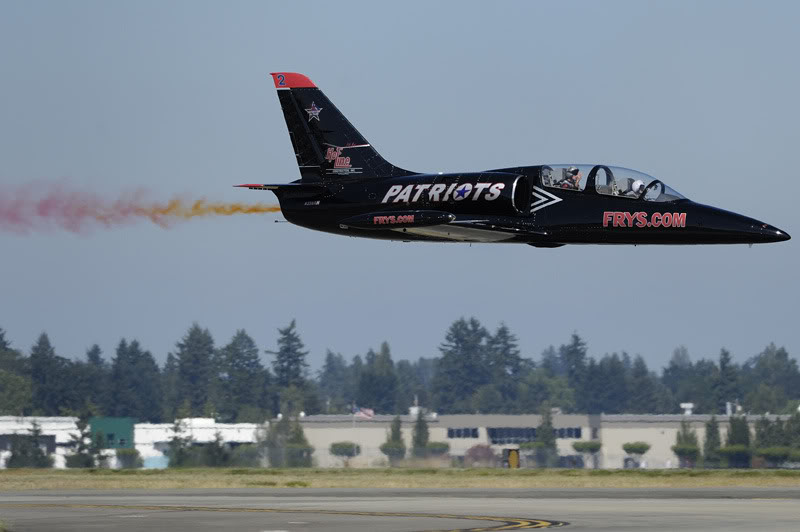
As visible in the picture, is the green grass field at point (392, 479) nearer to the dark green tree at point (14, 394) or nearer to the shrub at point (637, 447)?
the shrub at point (637, 447)

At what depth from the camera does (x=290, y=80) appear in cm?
4516

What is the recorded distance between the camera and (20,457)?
62500 millimetres

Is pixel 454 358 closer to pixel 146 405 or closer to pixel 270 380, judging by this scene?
pixel 270 380

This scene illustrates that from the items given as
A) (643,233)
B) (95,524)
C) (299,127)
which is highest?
(299,127)

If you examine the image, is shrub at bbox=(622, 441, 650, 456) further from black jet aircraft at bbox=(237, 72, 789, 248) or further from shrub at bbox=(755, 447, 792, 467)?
black jet aircraft at bbox=(237, 72, 789, 248)

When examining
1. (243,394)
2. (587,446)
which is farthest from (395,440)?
(243,394)

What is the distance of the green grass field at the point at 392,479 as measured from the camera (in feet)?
142

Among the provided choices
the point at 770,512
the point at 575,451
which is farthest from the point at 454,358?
the point at 770,512

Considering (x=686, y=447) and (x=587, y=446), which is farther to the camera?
(x=587, y=446)

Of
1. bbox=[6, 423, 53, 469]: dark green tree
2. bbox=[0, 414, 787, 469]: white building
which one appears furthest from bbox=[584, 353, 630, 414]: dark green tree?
bbox=[6, 423, 53, 469]: dark green tree

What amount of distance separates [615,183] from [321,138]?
10.9m

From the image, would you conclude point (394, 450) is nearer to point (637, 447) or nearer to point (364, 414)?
point (637, 447)

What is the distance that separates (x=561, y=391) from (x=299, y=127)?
15175 cm

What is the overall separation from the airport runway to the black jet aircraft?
22.7 feet
